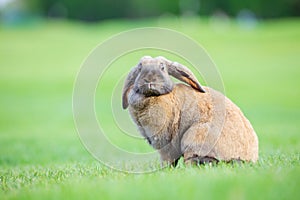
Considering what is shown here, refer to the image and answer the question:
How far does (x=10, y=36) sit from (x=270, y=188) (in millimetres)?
43435

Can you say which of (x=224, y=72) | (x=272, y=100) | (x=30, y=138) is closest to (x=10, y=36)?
(x=224, y=72)

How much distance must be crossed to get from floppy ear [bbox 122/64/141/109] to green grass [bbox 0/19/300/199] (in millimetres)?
825

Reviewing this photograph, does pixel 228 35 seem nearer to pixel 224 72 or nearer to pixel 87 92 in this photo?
pixel 224 72

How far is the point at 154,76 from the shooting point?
258 inches

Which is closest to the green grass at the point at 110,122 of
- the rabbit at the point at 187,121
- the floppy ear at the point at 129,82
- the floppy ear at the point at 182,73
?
the rabbit at the point at 187,121

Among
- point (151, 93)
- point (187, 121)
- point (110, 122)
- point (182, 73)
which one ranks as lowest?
point (110, 122)

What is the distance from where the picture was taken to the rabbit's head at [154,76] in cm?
655

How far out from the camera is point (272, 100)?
25922 mm

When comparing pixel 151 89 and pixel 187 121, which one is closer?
pixel 151 89

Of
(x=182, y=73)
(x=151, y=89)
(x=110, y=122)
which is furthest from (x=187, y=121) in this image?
(x=110, y=122)

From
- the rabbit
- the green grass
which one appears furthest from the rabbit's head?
the green grass

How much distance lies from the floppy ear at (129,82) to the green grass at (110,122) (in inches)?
32.5

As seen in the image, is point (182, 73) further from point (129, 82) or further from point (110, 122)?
point (110, 122)

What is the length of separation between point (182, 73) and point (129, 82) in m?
0.60
